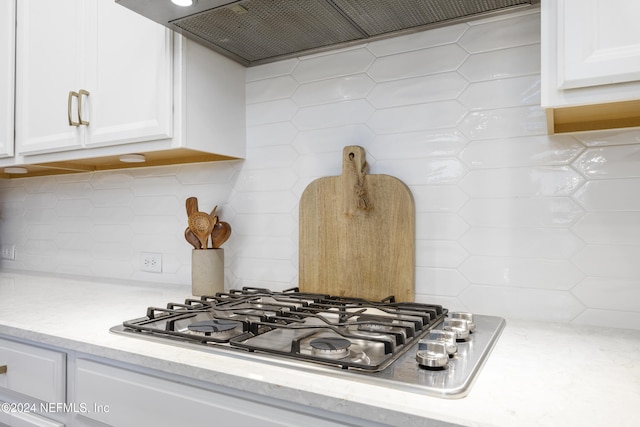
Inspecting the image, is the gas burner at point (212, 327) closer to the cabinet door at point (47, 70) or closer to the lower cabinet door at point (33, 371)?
the lower cabinet door at point (33, 371)

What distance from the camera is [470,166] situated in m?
1.19

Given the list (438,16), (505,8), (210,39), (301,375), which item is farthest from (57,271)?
(505,8)

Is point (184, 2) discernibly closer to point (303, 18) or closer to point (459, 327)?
point (303, 18)

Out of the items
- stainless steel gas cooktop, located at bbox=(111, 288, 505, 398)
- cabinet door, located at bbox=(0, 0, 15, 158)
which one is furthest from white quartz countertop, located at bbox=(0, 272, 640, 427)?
cabinet door, located at bbox=(0, 0, 15, 158)

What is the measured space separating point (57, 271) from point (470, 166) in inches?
76.7

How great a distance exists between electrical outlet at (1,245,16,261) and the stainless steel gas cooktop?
5.25ft

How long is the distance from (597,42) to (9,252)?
2.68 meters

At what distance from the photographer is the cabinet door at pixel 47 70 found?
1512 millimetres

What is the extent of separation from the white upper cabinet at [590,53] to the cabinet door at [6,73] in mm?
1839

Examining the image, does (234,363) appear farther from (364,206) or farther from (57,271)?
(57,271)

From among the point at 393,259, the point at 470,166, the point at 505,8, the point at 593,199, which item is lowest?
the point at 393,259

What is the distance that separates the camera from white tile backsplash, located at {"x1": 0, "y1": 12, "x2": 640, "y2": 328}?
1060 mm

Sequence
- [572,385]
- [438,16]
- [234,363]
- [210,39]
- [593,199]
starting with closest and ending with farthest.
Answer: [572,385] → [234,363] → [593,199] → [438,16] → [210,39]

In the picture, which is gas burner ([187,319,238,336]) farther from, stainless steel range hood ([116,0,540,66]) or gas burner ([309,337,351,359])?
stainless steel range hood ([116,0,540,66])
